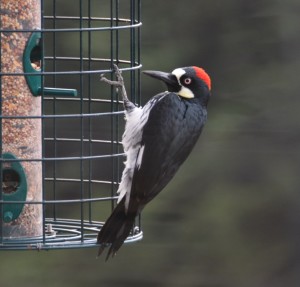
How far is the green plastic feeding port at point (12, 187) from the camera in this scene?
22.2 feet

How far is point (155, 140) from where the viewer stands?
6859 mm

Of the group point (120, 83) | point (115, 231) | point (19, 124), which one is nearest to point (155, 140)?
point (120, 83)

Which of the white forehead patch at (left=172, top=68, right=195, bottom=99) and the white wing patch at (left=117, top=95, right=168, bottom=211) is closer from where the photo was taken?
the white wing patch at (left=117, top=95, right=168, bottom=211)

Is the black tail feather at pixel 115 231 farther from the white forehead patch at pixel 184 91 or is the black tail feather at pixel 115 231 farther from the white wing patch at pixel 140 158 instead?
the white forehead patch at pixel 184 91

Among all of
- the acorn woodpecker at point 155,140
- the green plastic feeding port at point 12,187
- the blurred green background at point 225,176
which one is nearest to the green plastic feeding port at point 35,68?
the acorn woodpecker at point 155,140


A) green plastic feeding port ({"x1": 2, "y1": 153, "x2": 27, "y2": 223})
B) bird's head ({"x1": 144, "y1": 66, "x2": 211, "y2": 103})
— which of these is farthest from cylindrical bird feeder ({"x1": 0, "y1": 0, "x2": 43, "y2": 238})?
bird's head ({"x1": 144, "y1": 66, "x2": 211, "y2": 103})

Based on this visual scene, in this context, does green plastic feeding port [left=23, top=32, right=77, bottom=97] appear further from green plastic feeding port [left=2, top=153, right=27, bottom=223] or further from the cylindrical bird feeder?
green plastic feeding port [left=2, top=153, right=27, bottom=223]

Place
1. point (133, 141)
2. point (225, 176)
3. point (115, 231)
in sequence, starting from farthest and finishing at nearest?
point (225, 176)
point (133, 141)
point (115, 231)

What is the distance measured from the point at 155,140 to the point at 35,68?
74 centimetres

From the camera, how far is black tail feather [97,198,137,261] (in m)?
6.64

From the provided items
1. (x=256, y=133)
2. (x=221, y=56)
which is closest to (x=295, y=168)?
(x=256, y=133)

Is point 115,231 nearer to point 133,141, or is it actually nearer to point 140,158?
point 140,158

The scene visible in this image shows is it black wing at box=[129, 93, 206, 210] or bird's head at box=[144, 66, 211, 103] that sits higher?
bird's head at box=[144, 66, 211, 103]

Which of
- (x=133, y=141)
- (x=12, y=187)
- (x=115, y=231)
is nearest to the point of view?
(x=115, y=231)
